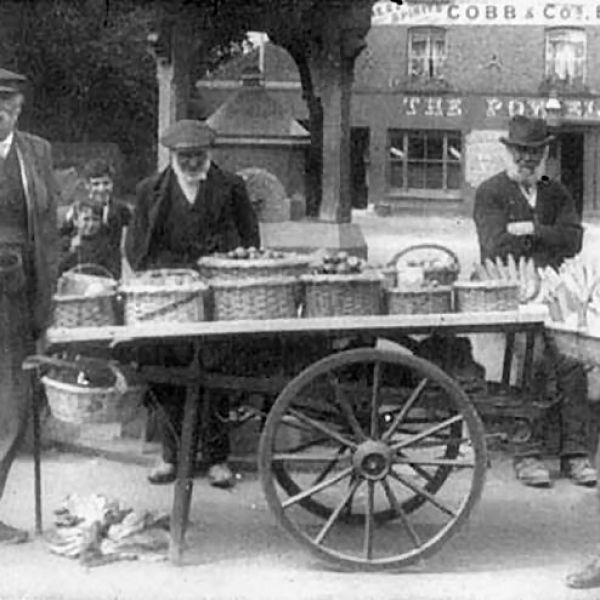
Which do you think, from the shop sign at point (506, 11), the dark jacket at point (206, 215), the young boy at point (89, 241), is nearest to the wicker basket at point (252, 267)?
the dark jacket at point (206, 215)

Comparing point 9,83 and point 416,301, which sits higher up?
point 9,83

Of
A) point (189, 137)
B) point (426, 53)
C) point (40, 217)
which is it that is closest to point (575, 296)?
point (189, 137)

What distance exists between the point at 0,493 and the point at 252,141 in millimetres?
4151

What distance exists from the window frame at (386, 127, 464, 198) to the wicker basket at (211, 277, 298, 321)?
18.7m

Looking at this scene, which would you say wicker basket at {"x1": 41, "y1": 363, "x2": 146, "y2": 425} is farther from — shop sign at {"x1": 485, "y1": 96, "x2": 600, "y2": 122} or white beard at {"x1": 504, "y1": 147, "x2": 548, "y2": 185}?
shop sign at {"x1": 485, "y1": 96, "x2": 600, "y2": 122}

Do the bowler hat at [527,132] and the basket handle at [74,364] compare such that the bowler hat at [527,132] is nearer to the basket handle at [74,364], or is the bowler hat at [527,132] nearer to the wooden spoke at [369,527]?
the wooden spoke at [369,527]

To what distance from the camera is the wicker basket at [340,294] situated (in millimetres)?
5410

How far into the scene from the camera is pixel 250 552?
575 cm

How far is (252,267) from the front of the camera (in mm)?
→ 5434

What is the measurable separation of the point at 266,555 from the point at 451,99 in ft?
60.4

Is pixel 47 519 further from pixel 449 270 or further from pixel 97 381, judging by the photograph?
pixel 449 270

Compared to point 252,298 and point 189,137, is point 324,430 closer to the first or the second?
point 252,298

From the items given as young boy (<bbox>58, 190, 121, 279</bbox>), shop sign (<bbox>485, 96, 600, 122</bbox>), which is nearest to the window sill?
shop sign (<bbox>485, 96, 600, 122</bbox>)

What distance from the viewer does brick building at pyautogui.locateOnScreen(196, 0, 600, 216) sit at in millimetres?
22250
